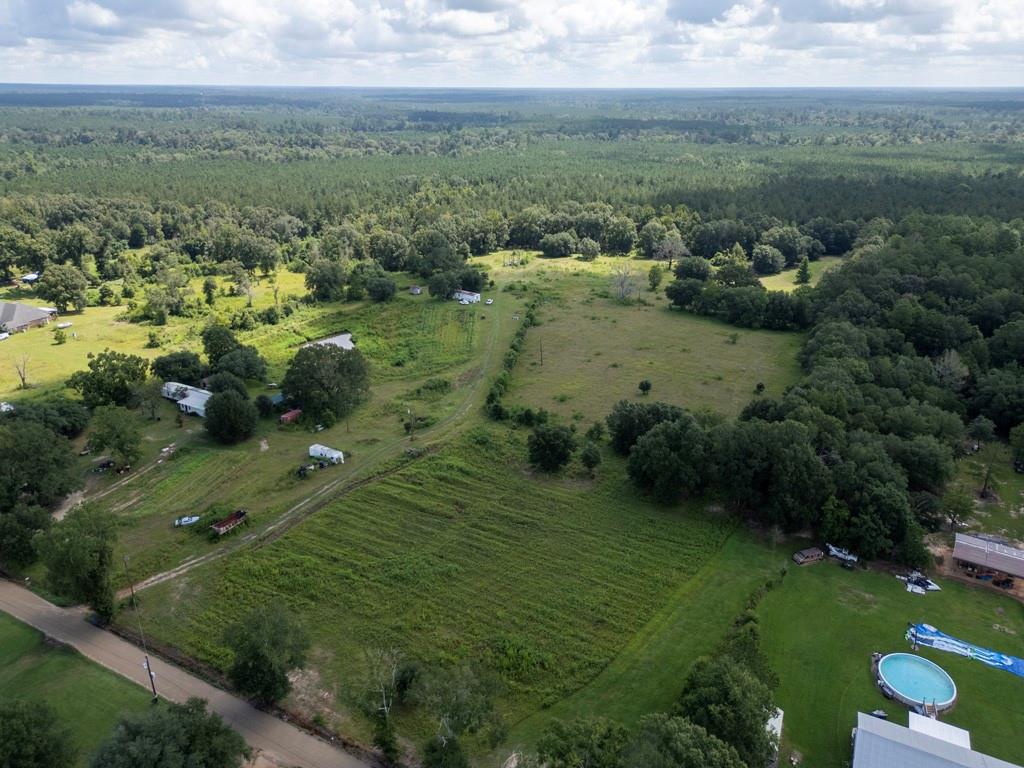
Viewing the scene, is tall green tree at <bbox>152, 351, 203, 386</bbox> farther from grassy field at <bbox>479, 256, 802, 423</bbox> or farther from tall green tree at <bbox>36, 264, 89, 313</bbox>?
tall green tree at <bbox>36, 264, 89, 313</bbox>

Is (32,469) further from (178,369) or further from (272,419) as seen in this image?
(178,369)

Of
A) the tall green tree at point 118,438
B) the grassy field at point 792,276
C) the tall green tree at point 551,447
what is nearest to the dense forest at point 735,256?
the grassy field at point 792,276

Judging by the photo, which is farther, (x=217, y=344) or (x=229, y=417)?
(x=217, y=344)

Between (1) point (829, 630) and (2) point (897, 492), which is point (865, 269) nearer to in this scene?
(2) point (897, 492)

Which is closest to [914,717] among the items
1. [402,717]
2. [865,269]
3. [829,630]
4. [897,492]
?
[829,630]

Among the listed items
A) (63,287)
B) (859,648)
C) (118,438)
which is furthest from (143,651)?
(63,287)

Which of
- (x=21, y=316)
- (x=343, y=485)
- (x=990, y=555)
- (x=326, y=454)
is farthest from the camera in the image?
(x=21, y=316)
